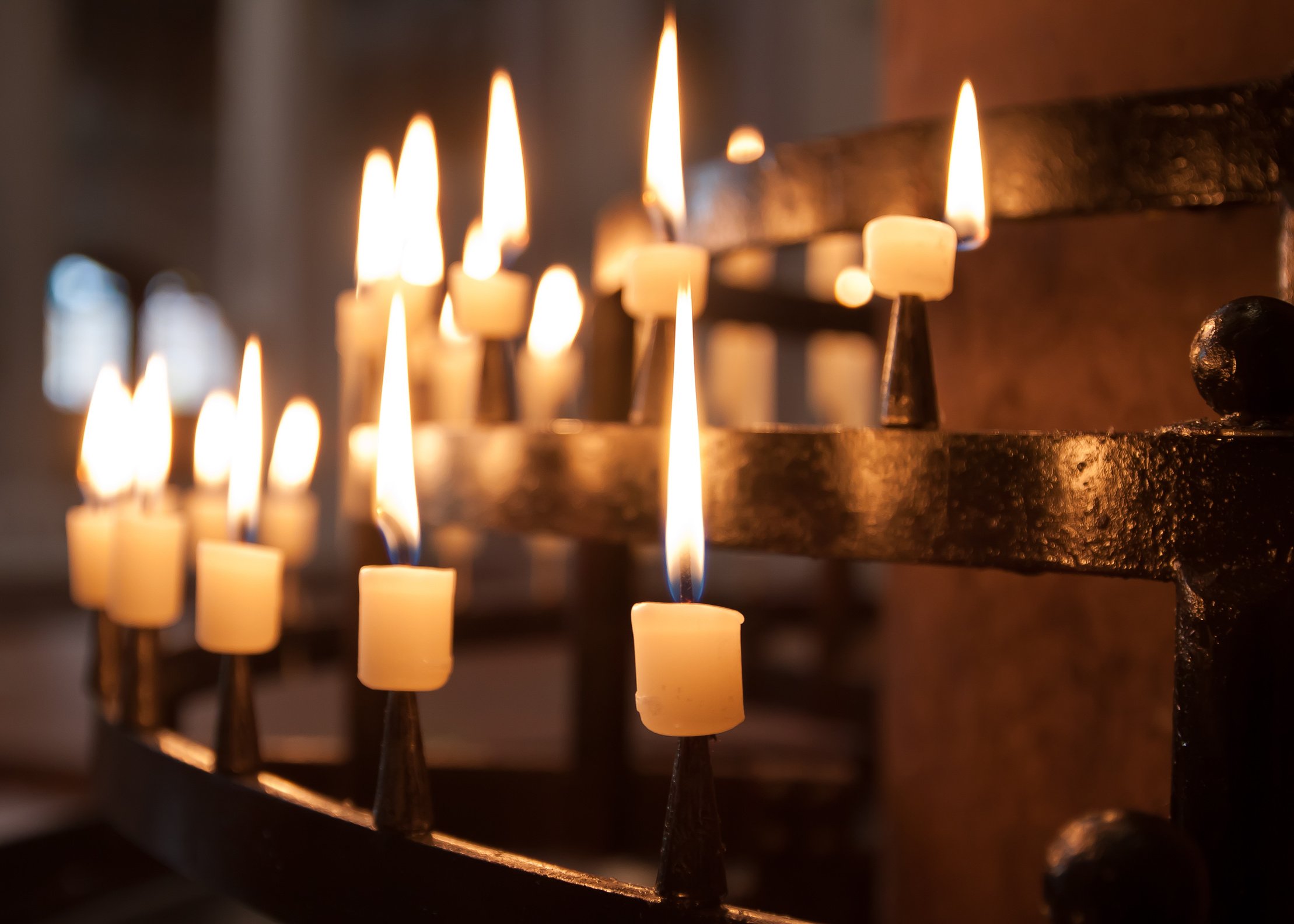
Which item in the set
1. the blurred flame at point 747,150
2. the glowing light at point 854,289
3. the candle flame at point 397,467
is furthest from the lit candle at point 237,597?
the glowing light at point 854,289

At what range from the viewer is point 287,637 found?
1.14 metres

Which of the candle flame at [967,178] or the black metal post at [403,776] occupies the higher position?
the candle flame at [967,178]

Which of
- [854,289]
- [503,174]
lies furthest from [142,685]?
[854,289]

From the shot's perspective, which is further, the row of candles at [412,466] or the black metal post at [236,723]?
the black metal post at [236,723]

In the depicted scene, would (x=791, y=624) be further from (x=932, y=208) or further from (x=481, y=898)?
(x=481, y=898)

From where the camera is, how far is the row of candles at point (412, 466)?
16.4 inches

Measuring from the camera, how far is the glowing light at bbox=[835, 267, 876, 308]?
112 cm

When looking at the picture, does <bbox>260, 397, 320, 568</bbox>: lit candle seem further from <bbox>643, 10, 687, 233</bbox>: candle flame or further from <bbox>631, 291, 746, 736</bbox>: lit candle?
<bbox>631, 291, 746, 736</bbox>: lit candle

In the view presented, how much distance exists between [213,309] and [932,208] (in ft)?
33.4

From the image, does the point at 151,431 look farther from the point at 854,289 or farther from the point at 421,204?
the point at 854,289

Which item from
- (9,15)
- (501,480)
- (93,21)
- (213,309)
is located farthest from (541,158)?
(501,480)

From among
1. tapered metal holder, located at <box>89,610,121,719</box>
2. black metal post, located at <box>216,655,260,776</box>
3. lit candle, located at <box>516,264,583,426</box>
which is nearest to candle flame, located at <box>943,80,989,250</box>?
black metal post, located at <box>216,655,260,776</box>

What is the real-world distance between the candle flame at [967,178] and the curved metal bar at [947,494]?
0.15m

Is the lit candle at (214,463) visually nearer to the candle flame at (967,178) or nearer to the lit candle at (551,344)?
the lit candle at (551,344)
